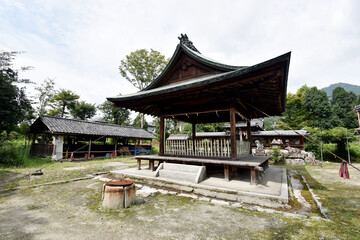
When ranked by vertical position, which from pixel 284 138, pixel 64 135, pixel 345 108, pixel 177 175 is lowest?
pixel 177 175

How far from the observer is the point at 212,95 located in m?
7.52

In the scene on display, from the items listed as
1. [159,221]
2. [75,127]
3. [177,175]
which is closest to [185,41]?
[177,175]

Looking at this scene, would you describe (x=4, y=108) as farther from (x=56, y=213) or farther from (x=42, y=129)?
(x=56, y=213)

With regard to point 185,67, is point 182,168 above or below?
below

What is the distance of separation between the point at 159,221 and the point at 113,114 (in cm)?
4206

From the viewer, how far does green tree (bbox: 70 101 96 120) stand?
1578 inches

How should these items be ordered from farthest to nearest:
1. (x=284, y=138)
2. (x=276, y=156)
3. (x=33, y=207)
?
(x=284, y=138)
(x=276, y=156)
(x=33, y=207)

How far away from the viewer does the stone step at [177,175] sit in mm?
6562

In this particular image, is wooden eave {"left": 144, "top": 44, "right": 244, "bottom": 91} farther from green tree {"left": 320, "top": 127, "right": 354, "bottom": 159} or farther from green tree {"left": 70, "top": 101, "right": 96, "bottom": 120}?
green tree {"left": 70, "top": 101, "right": 96, "bottom": 120}

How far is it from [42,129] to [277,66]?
74.5 ft

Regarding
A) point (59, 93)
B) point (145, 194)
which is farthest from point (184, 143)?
point (59, 93)

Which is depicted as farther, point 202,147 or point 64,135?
point 64,135

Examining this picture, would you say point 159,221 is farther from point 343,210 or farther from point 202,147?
point 343,210

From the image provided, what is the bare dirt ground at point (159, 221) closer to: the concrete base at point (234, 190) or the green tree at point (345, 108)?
the concrete base at point (234, 190)
